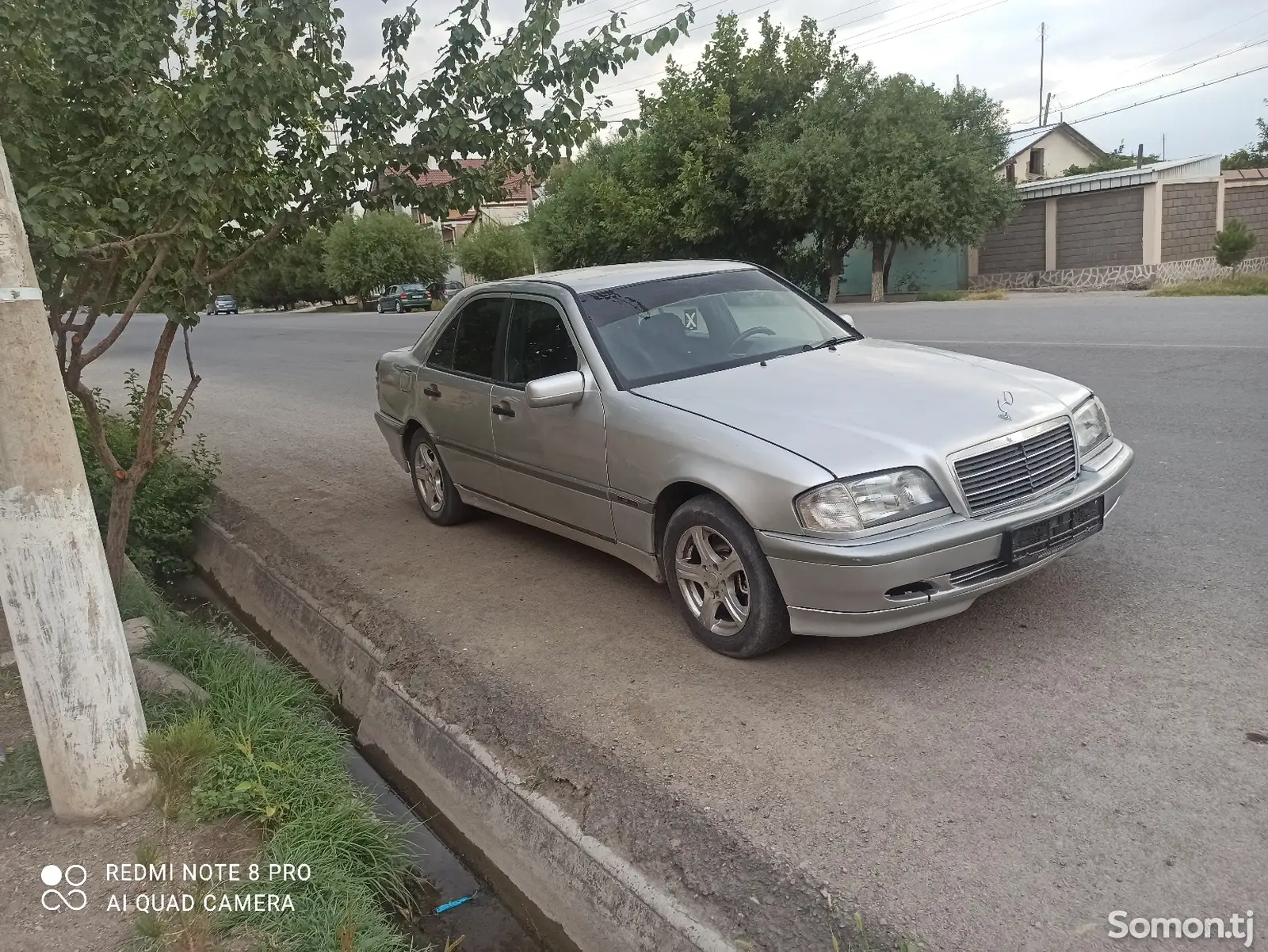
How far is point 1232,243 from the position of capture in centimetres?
2730

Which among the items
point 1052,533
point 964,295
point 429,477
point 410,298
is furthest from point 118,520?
point 410,298

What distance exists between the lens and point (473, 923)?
3650mm

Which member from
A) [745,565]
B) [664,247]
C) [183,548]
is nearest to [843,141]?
[664,247]

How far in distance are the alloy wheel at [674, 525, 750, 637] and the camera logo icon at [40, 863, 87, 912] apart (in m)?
2.40

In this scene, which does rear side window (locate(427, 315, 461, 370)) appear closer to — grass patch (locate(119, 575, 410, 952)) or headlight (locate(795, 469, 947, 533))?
grass patch (locate(119, 575, 410, 952))

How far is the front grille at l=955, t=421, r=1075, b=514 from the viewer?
13.3ft

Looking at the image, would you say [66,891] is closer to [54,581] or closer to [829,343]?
[54,581]

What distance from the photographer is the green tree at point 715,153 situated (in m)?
32.6

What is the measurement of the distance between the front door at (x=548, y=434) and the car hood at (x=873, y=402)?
396 millimetres

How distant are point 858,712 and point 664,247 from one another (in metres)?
33.1

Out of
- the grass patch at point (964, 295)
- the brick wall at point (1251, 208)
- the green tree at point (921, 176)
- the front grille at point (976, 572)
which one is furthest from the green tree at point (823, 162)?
the front grille at point (976, 572)

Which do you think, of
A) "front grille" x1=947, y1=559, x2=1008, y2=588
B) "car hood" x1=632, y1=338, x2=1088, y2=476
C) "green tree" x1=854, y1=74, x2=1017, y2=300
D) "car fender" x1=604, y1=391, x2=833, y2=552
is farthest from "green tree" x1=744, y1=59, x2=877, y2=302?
"front grille" x1=947, y1=559, x2=1008, y2=588

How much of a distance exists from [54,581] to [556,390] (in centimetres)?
226

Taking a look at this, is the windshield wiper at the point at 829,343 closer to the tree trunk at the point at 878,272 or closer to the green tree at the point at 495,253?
the tree trunk at the point at 878,272
